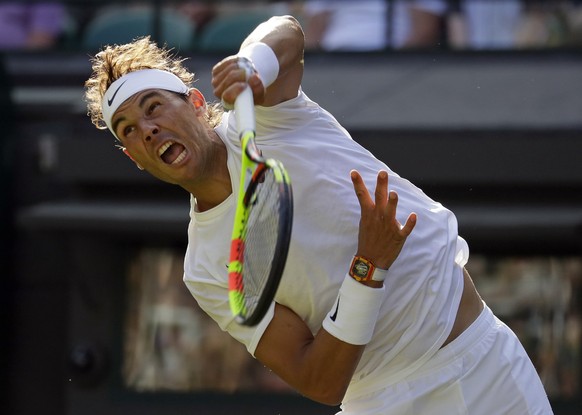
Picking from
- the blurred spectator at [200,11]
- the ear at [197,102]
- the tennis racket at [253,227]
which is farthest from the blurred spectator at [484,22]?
the tennis racket at [253,227]

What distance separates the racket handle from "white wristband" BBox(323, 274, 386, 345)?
18.8 inches

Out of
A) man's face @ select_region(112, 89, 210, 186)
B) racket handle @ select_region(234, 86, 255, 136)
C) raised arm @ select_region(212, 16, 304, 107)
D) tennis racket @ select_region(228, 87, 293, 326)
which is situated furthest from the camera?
man's face @ select_region(112, 89, 210, 186)

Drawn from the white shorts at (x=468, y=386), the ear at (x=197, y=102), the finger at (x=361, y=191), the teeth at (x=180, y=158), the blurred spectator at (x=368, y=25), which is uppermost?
the finger at (x=361, y=191)

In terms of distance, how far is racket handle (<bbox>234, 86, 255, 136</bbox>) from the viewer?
3172mm

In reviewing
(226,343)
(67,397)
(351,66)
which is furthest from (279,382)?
(351,66)

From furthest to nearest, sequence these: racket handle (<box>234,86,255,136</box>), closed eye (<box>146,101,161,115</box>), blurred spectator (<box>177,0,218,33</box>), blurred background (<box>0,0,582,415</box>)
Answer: blurred spectator (<box>177,0,218,33</box>), blurred background (<box>0,0,582,415</box>), closed eye (<box>146,101,161,115</box>), racket handle (<box>234,86,255,136</box>)

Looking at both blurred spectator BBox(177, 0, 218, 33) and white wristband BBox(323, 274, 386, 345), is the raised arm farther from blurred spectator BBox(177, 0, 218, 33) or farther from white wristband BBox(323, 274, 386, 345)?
blurred spectator BBox(177, 0, 218, 33)

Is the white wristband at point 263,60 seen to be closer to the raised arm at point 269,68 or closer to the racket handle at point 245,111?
the raised arm at point 269,68

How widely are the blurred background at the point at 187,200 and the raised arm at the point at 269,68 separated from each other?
10.3ft

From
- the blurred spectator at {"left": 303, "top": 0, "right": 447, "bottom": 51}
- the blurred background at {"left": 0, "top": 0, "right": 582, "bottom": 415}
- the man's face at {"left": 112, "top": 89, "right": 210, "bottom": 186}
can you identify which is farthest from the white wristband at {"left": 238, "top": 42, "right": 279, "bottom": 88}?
the blurred spectator at {"left": 303, "top": 0, "right": 447, "bottom": 51}

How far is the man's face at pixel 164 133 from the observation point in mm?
3502

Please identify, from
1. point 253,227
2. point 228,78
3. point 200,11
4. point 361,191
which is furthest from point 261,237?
point 200,11

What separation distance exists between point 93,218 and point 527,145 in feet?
7.48

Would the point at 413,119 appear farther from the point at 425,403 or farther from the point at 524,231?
the point at 425,403
